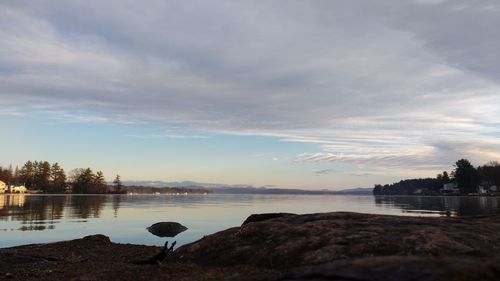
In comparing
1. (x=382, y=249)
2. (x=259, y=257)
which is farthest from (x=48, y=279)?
(x=382, y=249)

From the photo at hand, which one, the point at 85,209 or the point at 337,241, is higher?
the point at 337,241

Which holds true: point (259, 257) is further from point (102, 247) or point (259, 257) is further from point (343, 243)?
point (102, 247)

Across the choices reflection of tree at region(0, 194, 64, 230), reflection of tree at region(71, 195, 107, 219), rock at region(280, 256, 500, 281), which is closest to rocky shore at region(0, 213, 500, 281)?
rock at region(280, 256, 500, 281)

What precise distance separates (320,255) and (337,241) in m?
1.03

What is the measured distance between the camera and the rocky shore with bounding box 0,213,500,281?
8320 millimetres

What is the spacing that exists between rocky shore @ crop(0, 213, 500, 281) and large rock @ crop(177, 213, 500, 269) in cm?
3

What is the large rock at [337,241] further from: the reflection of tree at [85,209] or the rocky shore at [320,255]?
the reflection of tree at [85,209]

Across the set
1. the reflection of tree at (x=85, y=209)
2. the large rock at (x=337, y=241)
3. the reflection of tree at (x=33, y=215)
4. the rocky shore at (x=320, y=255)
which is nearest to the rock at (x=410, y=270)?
the rocky shore at (x=320, y=255)

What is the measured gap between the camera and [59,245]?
2366cm

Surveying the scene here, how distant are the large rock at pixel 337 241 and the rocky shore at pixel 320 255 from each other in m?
0.03

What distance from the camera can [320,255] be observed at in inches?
482

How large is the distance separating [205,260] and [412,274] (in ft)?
29.1

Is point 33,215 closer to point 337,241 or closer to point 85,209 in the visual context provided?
point 85,209

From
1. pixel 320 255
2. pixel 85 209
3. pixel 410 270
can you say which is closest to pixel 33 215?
pixel 85 209
